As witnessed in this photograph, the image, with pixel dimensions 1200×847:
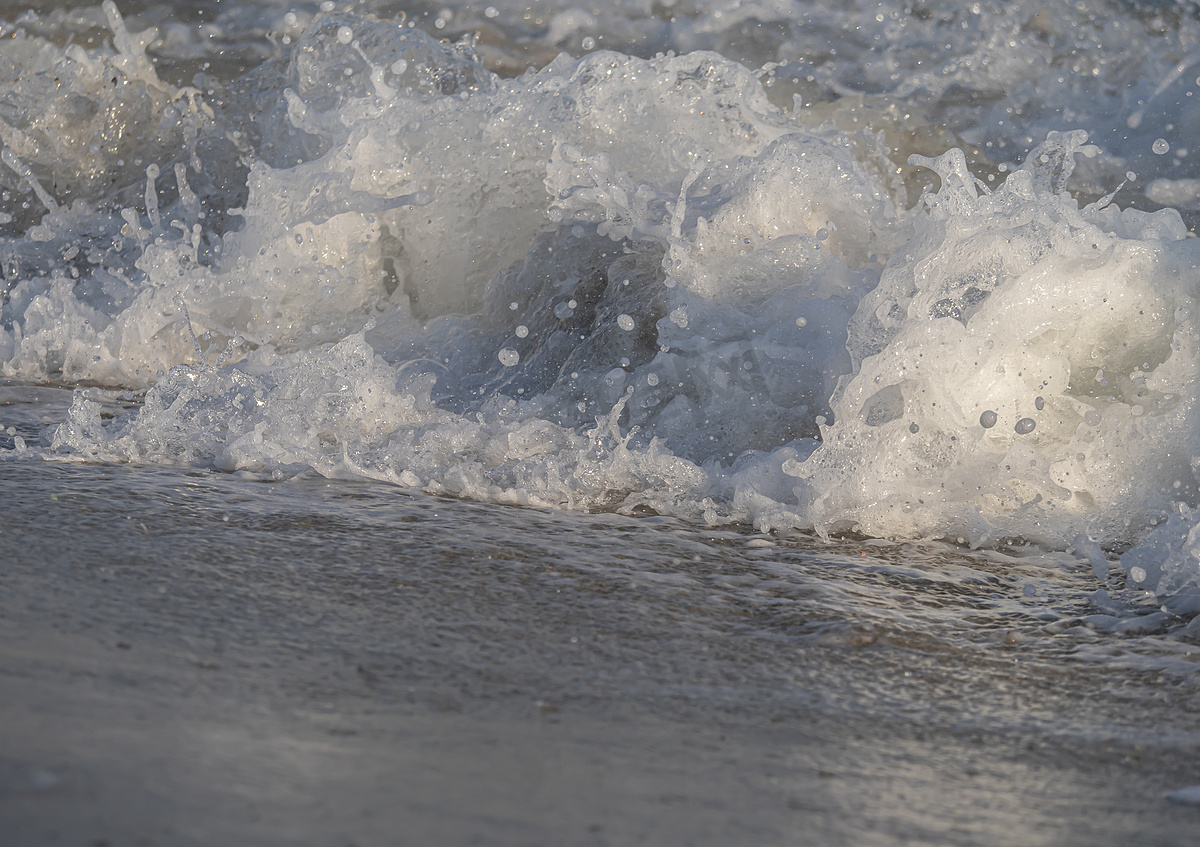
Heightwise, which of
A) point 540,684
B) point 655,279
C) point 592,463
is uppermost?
point 655,279

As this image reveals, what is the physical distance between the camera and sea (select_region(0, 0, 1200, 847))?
1124 millimetres

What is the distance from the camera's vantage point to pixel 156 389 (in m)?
2.86

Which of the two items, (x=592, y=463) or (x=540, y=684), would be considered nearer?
(x=540, y=684)

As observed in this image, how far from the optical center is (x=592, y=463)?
2639 millimetres

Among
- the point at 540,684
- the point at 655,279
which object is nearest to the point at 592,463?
the point at 655,279

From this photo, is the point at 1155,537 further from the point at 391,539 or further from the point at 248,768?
the point at 248,768

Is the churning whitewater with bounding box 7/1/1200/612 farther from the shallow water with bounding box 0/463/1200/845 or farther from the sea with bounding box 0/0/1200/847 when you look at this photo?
the shallow water with bounding box 0/463/1200/845

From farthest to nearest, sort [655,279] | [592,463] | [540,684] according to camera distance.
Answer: [655,279] → [592,463] → [540,684]

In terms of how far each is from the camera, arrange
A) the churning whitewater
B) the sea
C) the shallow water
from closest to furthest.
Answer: the shallow water
the sea
the churning whitewater

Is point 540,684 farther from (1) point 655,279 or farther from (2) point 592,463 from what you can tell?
(1) point 655,279

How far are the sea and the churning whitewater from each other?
0.02 metres

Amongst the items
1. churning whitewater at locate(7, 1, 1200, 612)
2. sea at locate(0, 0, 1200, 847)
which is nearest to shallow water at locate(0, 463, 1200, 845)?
sea at locate(0, 0, 1200, 847)

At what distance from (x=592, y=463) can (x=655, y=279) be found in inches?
45.3

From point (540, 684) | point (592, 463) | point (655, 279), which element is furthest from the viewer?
point (655, 279)
